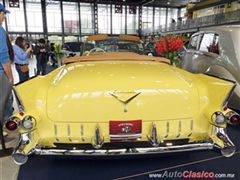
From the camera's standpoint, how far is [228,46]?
11.9ft

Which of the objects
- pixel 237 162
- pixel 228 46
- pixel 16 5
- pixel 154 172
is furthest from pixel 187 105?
pixel 16 5

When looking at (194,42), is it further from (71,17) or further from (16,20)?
(71,17)

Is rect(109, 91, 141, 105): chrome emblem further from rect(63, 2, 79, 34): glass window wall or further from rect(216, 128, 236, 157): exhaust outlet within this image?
rect(63, 2, 79, 34): glass window wall

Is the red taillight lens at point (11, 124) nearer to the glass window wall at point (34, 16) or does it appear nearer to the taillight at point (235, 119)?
the taillight at point (235, 119)

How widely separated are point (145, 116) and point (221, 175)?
1129 mm

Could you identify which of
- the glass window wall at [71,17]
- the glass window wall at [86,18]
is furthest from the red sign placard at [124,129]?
the glass window wall at [86,18]

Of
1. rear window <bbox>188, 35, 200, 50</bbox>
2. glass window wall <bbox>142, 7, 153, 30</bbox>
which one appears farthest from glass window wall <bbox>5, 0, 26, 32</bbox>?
rear window <bbox>188, 35, 200, 50</bbox>

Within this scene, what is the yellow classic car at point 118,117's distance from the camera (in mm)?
1840

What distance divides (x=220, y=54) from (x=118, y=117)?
106 inches

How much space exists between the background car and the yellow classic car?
161 centimetres

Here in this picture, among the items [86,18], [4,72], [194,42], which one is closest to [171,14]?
[86,18]

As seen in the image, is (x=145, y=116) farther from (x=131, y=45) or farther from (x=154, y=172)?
(x=131, y=45)

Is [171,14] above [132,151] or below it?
above

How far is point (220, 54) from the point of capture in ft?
12.5
